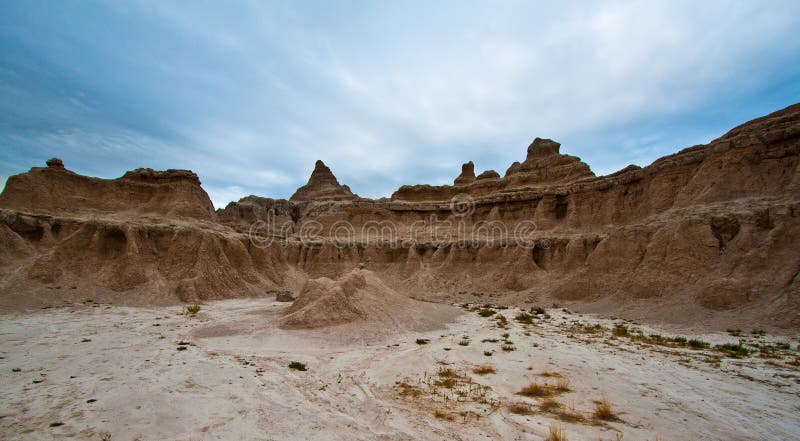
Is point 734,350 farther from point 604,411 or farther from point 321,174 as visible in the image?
point 321,174

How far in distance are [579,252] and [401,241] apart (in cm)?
2298

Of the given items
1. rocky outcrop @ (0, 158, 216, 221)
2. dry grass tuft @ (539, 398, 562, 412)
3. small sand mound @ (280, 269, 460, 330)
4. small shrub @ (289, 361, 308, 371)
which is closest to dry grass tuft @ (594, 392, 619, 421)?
dry grass tuft @ (539, 398, 562, 412)

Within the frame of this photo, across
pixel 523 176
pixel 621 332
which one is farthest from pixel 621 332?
pixel 523 176

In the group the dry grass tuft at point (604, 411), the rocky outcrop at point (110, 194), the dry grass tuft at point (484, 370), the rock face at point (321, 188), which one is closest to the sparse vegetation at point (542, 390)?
the dry grass tuft at point (604, 411)

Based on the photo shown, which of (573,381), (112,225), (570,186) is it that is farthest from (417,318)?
(570,186)

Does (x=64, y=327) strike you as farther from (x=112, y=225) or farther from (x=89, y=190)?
(x=89, y=190)

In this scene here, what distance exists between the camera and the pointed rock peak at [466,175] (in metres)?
64.7

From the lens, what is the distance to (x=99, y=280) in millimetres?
24719

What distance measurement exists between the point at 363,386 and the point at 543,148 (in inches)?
2085

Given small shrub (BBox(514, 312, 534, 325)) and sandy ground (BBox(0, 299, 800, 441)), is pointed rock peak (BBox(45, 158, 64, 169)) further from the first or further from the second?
small shrub (BBox(514, 312, 534, 325))

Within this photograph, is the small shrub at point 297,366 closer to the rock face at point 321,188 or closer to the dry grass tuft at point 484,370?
the dry grass tuft at point 484,370

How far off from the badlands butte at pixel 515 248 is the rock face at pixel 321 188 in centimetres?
2836

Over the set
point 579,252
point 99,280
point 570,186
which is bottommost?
point 99,280

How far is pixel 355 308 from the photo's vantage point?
1905cm
